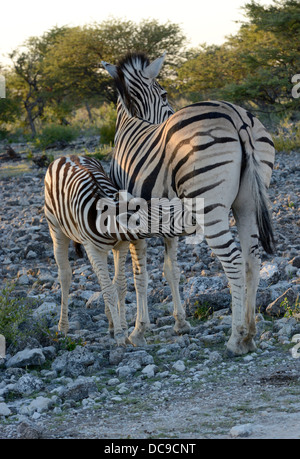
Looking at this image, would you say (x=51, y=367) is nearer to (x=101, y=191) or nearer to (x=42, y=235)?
(x=101, y=191)

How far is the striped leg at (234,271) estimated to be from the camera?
15.0ft

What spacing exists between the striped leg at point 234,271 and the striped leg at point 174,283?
83cm

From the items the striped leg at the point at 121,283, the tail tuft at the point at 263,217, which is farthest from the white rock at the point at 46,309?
the tail tuft at the point at 263,217

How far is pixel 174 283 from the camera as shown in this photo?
574 cm

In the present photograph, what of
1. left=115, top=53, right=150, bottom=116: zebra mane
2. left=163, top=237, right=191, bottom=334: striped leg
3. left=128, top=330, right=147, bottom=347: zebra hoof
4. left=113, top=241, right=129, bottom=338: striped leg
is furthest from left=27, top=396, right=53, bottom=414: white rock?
left=115, top=53, right=150, bottom=116: zebra mane

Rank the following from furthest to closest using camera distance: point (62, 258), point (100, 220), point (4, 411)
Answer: point (62, 258)
point (100, 220)
point (4, 411)

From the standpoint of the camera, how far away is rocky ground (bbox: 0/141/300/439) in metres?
3.54

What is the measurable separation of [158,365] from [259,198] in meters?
1.47

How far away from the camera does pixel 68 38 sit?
A: 26.9m

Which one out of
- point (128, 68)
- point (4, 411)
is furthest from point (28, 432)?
point (128, 68)

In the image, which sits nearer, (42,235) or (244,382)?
(244,382)

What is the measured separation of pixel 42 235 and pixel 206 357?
177 inches

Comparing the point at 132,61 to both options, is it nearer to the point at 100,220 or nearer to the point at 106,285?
the point at 100,220
